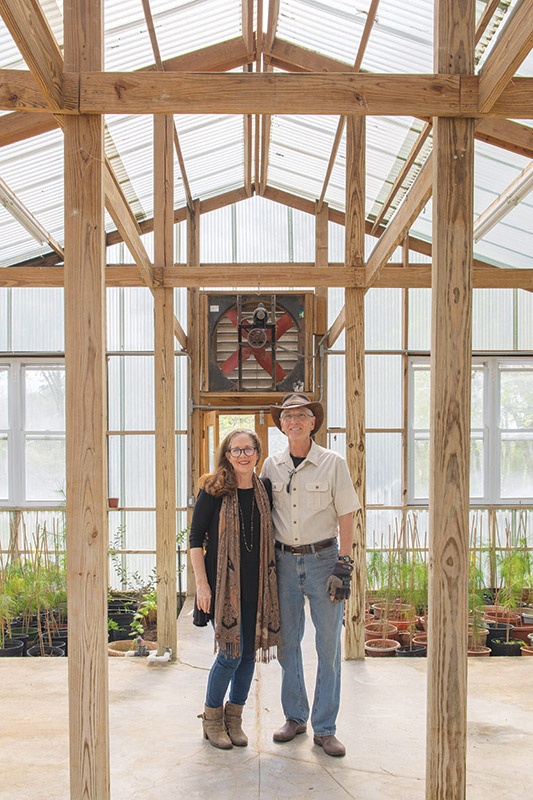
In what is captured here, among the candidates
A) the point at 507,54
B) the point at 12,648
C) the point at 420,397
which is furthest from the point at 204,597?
the point at 420,397

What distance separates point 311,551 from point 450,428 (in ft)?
3.63

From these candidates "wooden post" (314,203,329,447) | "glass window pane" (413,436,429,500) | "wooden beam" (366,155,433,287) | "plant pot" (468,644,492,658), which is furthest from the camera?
"glass window pane" (413,436,429,500)

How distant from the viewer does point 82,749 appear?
9.48 feet

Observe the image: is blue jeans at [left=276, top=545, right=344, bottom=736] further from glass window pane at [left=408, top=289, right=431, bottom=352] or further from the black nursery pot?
glass window pane at [left=408, top=289, right=431, bottom=352]

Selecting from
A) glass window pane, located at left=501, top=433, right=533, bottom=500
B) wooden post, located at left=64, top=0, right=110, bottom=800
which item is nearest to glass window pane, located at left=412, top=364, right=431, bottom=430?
glass window pane, located at left=501, top=433, right=533, bottom=500

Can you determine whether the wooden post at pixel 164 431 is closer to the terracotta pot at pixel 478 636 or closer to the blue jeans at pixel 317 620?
A: the blue jeans at pixel 317 620

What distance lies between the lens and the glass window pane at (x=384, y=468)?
379 inches

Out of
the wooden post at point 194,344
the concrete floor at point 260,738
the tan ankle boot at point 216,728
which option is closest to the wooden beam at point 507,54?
the concrete floor at point 260,738

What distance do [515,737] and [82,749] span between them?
2.23m

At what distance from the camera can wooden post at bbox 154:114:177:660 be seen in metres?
5.60

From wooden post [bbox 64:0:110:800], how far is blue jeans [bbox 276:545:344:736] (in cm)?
108

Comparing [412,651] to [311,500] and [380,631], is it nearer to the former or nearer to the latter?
[380,631]

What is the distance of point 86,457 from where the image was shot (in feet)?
9.66

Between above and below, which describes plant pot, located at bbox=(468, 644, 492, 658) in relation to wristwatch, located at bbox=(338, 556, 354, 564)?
below
